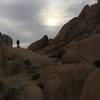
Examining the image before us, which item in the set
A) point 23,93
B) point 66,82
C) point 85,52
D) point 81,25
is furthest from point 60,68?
point 81,25

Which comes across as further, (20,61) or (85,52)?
(20,61)

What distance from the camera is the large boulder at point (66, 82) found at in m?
25.1

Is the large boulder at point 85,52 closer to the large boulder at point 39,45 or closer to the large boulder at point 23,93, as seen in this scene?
the large boulder at point 23,93

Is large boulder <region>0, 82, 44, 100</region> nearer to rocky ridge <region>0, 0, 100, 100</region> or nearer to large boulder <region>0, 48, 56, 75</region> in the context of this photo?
rocky ridge <region>0, 0, 100, 100</region>

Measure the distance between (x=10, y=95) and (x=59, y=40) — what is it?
31810 mm

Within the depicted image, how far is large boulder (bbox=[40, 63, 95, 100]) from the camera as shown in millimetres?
25141

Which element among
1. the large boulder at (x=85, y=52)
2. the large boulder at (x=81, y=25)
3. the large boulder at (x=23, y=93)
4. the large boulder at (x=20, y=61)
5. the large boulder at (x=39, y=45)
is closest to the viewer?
the large boulder at (x=23, y=93)

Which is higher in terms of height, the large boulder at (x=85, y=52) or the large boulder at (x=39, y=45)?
the large boulder at (x=39, y=45)

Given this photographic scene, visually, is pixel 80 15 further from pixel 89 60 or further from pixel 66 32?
pixel 89 60

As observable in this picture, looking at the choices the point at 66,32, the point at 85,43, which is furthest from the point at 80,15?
the point at 85,43

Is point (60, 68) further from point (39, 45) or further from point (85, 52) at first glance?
point (39, 45)

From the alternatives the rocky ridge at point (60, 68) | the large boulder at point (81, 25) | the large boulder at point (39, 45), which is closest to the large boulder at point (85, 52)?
the rocky ridge at point (60, 68)

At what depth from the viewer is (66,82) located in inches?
1008

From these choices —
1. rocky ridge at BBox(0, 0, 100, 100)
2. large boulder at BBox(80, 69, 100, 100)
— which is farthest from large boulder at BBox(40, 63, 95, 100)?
large boulder at BBox(80, 69, 100, 100)
